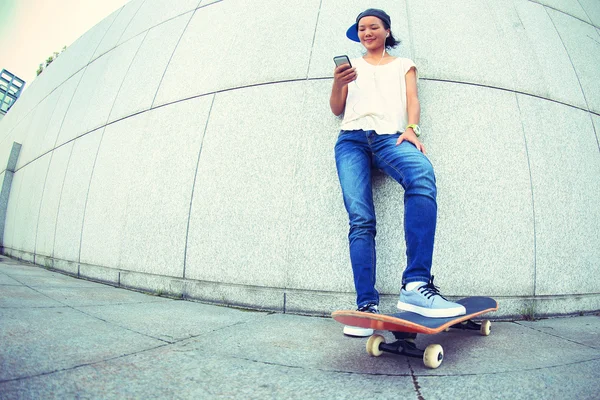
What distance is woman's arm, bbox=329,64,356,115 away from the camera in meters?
2.10

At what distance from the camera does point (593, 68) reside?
3.70 m

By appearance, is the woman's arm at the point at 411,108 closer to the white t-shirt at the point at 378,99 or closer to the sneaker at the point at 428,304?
the white t-shirt at the point at 378,99

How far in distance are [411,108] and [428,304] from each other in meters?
1.51

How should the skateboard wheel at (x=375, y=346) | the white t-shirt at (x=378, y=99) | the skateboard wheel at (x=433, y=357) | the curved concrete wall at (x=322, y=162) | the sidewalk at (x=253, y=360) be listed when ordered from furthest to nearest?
the curved concrete wall at (x=322, y=162)
the white t-shirt at (x=378, y=99)
the skateboard wheel at (x=375, y=346)
the skateboard wheel at (x=433, y=357)
the sidewalk at (x=253, y=360)

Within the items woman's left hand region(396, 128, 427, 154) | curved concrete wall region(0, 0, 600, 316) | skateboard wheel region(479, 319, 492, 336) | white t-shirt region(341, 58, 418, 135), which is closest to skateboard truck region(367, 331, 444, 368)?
skateboard wheel region(479, 319, 492, 336)

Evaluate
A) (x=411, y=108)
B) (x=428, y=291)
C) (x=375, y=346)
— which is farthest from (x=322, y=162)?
(x=375, y=346)

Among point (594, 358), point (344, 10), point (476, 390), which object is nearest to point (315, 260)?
point (476, 390)

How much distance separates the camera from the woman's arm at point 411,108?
2.15 m

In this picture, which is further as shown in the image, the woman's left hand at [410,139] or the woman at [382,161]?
the woman's left hand at [410,139]

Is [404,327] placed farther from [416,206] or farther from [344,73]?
[344,73]

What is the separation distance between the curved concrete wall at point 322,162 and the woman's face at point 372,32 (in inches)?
28.0

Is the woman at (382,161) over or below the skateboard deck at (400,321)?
over

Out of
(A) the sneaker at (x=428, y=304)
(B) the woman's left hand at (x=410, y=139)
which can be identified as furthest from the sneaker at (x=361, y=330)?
(B) the woman's left hand at (x=410, y=139)

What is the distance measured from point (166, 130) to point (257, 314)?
2521 mm
